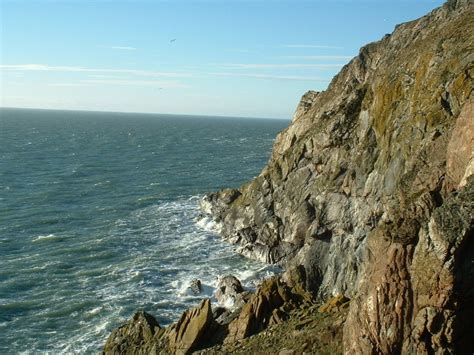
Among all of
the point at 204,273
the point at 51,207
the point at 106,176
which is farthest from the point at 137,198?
the point at 204,273

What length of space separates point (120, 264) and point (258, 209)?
16065 millimetres

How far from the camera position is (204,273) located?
45.7 metres

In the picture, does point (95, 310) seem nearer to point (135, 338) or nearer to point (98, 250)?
point (135, 338)

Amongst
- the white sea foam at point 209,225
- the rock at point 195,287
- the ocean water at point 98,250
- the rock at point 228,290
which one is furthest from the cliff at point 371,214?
the rock at point 195,287

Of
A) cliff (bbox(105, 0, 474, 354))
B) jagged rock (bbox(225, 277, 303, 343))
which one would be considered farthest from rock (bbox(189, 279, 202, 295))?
jagged rock (bbox(225, 277, 303, 343))

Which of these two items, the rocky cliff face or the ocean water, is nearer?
the rocky cliff face

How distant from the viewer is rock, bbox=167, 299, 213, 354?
A: 27000 millimetres

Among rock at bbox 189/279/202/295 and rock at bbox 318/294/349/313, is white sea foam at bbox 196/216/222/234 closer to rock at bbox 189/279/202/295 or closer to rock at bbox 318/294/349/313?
rock at bbox 189/279/202/295

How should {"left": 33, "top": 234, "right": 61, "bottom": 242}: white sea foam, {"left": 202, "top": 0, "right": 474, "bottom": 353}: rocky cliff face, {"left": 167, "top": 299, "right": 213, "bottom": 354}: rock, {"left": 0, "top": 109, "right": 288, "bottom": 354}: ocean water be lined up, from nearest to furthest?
{"left": 202, "top": 0, "right": 474, "bottom": 353}: rocky cliff face
{"left": 167, "top": 299, "right": 213, "bottom": 354}: rock
{"left": 0, "top": 109, "right": 288, "bottom": 354}: ocean water
{"left": 33, "top": 234, "right": 61, "bottom": 242}: white sea foam

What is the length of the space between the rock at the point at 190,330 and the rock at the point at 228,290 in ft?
33.6

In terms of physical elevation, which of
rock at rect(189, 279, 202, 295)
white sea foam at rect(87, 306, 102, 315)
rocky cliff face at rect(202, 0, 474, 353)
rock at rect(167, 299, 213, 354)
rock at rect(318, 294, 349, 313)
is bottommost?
white sea foam at rect(87, 306, 102, 315)

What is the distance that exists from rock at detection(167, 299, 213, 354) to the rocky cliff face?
895 cm

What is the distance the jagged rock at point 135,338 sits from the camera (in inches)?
1144

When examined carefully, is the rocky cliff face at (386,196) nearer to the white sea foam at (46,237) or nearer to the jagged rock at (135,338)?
the jagged rock at (135,338)
